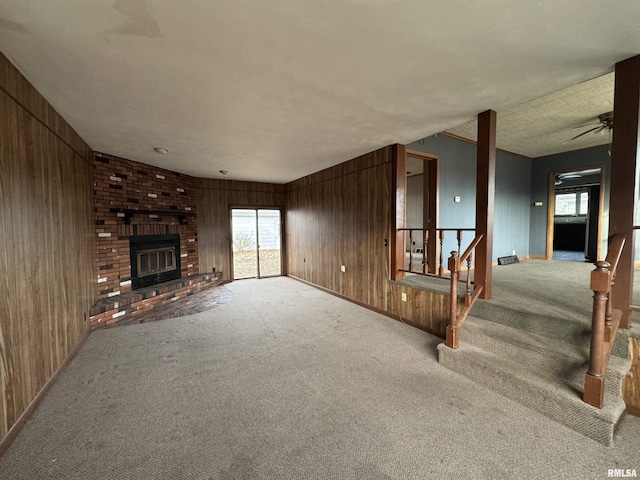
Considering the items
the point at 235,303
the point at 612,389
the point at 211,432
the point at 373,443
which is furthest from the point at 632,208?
the point at 235,303

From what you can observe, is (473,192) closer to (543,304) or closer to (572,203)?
(543,304)

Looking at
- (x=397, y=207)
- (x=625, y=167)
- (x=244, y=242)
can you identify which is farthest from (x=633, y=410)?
(x=244, y=242)

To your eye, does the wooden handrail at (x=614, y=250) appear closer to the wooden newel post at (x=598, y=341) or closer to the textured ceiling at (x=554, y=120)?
the wooden newel post at (x=598, y=341)

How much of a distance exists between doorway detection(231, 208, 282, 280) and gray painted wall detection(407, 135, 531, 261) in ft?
13.4

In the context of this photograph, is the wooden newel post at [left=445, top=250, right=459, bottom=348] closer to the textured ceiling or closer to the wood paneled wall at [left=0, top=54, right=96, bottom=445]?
the textured ceiling

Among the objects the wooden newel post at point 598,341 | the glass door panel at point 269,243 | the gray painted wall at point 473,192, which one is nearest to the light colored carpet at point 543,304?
the wooden newel post at point 598,341

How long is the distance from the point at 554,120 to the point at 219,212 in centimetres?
657

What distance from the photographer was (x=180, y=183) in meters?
5.42

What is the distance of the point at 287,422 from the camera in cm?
180

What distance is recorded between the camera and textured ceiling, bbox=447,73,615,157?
3.10m

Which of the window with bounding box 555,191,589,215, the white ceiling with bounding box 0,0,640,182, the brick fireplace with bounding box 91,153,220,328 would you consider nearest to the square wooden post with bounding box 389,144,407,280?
the white ceiling with bounding box 0,0,640,182

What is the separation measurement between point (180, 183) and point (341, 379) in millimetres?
5076

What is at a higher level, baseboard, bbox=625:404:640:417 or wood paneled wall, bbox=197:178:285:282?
wood paneled wall, bbox=197:178:285:282

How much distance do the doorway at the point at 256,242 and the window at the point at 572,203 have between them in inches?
360
